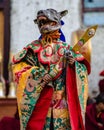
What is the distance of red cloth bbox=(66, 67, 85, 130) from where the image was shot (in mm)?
4848

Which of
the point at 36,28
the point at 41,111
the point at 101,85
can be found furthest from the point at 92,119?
the point at 36,28

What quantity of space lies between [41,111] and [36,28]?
3847 mm

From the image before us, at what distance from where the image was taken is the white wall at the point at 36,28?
28.2ft

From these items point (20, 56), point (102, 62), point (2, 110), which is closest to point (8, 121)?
point (2, 110)

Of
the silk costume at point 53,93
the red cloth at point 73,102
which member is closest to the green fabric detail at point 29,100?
the silk costume at point 53,93

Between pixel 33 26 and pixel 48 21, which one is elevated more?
pixel 33 26

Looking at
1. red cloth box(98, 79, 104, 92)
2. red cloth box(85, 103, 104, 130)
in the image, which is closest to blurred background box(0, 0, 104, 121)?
red cloth box(98, 79, 104, 92)

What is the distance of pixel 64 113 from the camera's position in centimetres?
486

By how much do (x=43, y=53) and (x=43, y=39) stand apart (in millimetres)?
143

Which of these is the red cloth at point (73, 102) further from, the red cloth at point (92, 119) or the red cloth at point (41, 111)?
the red cloth at point (92, 119)

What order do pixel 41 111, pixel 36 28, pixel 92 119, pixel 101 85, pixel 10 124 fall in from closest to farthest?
pixel 41 111 < pixel 10 124 < pixel 92 119 < pixel 101 85 < pixel 36 28

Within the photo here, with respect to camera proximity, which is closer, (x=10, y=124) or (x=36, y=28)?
(x=10, y=124)

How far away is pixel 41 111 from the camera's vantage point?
191 inches

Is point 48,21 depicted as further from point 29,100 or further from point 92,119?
point 92,119
